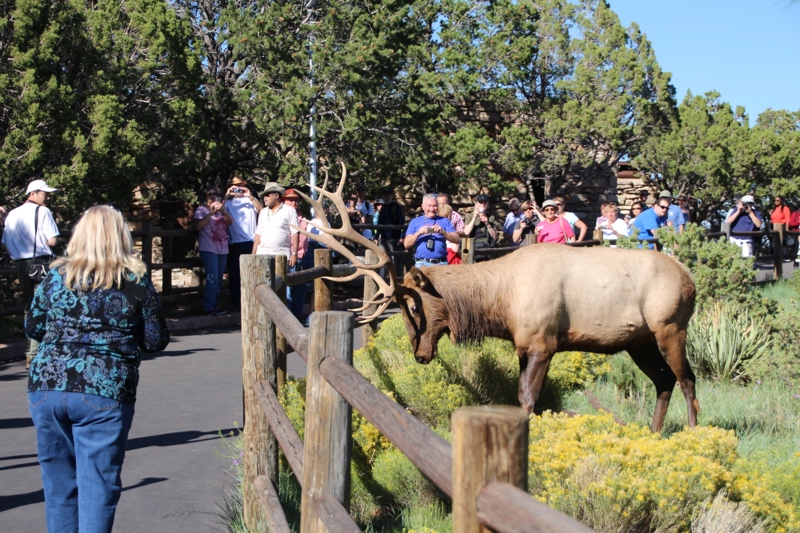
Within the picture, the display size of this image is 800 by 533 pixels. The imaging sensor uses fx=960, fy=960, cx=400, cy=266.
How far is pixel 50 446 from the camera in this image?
4414 mm

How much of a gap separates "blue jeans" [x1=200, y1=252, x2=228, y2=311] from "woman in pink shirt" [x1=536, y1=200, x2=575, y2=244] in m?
4.71

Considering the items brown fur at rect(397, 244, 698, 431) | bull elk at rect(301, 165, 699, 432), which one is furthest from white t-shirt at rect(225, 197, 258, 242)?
brown fur at rect(397, 244, 698, 431)

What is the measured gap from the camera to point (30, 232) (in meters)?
10.1

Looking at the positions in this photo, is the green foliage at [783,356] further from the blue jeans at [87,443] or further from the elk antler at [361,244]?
the blue jeans at [87,443]

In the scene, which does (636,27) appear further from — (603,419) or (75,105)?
(603,419)

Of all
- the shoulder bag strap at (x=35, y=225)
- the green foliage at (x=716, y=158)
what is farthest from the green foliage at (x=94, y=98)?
the green foliage at (x=716, y=158)

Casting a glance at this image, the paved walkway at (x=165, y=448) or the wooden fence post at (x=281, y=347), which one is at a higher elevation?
the wooden fence post at (x=281, y=347)

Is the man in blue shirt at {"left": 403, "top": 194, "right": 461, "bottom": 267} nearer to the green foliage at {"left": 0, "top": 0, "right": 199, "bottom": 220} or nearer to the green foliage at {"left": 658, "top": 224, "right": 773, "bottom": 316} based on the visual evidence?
the green foliage at {"left": 658, "top": 224, "right": 773, "bottom": 316}

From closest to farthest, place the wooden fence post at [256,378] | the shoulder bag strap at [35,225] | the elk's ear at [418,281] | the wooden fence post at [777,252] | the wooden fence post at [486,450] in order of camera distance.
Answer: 1. the wooden fence post at [486,450]
2. the wooden fence post at [256,378]
3. the elk's ear at [418,281]
4. the shoulder bag strap at [35,225]
5. the wooden fence post at [777,252]

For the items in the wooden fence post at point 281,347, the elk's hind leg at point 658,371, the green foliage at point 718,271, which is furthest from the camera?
the green foliage at point 718,271

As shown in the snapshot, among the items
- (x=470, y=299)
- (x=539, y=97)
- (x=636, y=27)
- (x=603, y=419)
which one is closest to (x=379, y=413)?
(x=603, y=419)

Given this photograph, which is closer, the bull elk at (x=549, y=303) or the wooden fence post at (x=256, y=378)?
the wooden fence post at (x=256, y=378)

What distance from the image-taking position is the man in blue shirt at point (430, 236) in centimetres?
1110

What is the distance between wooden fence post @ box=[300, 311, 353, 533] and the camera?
3537 millimetres
